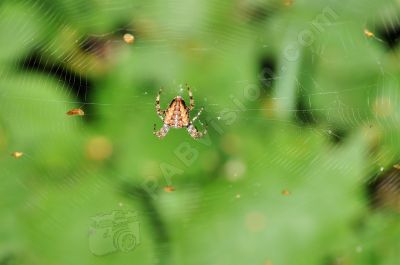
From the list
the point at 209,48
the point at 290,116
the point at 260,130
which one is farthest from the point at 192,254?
the point at 209,48

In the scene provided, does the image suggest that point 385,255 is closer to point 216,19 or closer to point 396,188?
point 396,188

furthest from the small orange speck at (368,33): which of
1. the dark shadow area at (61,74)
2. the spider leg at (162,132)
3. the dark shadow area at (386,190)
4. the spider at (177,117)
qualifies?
the dark shadow area at (61,74)

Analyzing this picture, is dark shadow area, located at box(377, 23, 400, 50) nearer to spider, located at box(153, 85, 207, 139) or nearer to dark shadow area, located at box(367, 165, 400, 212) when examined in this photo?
dark shadow area, located at box(367, 165, 400, 212)

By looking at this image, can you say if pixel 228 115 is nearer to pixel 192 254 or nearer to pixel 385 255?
pixel 192 254

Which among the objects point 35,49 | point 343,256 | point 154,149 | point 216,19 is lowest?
point 343,256

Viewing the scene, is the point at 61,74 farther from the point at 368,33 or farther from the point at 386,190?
the point at 386,190

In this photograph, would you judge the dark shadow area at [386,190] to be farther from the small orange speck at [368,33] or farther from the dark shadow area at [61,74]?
the dark shadow area at [61,74]

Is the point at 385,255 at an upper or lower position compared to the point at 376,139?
lower

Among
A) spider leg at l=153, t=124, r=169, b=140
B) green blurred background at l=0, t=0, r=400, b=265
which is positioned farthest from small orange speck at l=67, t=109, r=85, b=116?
spider leg at l=153, t=124, r=169, b=140
